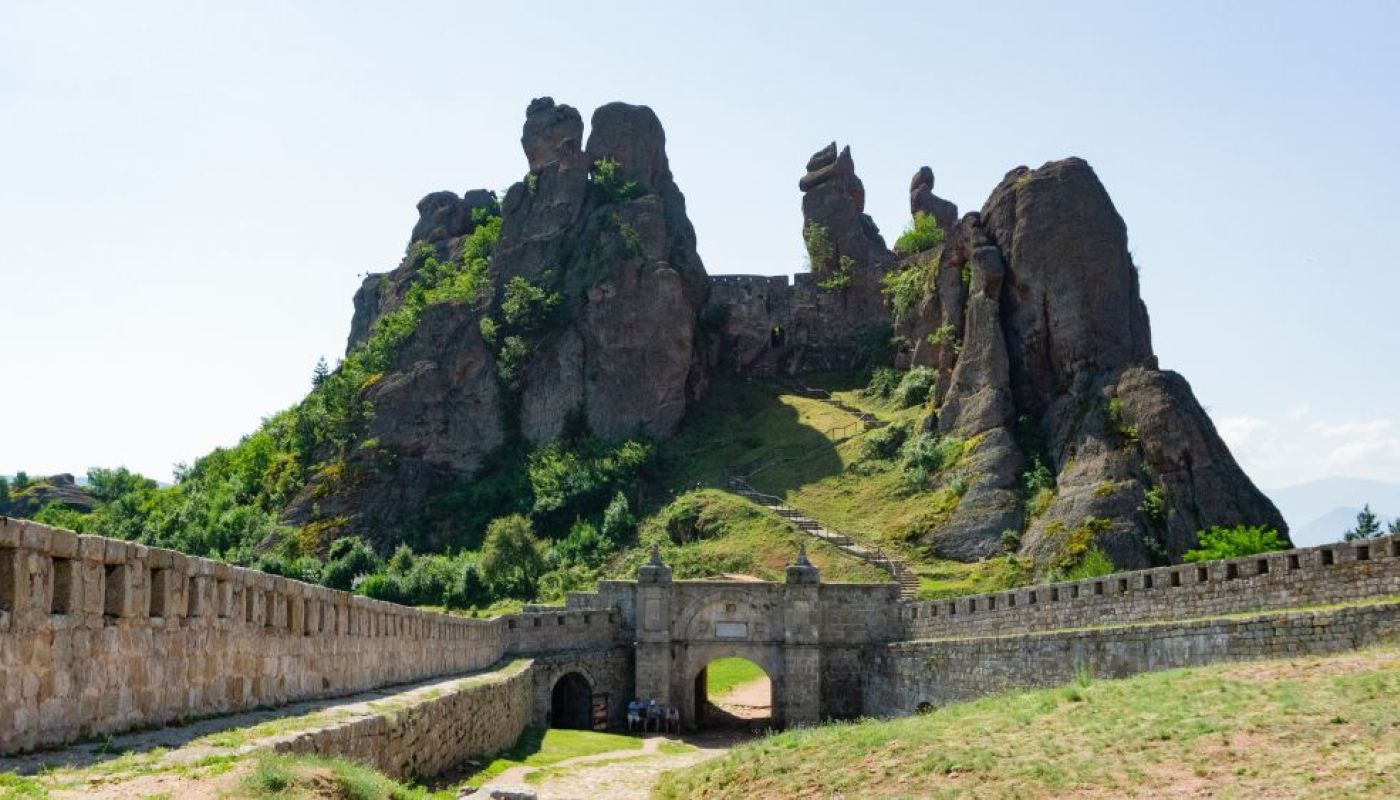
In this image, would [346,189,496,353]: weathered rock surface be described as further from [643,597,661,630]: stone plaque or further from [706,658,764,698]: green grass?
[643,597,661,630]: stone plaque

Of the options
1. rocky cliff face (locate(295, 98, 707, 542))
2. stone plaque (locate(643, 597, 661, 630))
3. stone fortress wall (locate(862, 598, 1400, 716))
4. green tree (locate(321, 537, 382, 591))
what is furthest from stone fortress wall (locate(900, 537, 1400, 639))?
rocky cliff face (locate(295, 98, 707, 542))

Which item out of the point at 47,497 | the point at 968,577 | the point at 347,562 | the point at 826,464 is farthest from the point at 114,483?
the point at 968,577

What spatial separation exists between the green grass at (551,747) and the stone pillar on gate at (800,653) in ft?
19.0

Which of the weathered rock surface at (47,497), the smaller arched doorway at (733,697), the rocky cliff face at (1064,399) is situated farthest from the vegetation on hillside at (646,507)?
the weathered rock surface at (47,497)

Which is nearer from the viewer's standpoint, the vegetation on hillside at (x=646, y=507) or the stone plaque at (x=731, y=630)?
the stone plaque at (x=731, y=630)

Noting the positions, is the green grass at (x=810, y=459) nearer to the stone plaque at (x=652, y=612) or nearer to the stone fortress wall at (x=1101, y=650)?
the stone plaque at (x=652, y=612)

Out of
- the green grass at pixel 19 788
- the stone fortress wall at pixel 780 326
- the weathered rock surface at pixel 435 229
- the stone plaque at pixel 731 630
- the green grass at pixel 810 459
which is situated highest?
the weathered rock surface at pixel 435 229

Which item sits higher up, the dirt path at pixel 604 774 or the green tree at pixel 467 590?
the green tree at pixel 467 590

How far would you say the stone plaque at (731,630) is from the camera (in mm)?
46438

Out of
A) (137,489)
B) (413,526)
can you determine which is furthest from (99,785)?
(137,489)

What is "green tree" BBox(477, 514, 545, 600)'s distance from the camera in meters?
59.2

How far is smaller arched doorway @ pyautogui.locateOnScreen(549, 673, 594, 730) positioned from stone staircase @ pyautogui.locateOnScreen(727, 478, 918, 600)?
34.0 ft

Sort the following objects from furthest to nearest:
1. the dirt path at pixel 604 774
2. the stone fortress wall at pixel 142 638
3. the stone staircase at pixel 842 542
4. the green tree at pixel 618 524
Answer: the green tree at pixel 618 524 → the stone staircase at pixel 842 542 → the dirt path at pixel 604 774 → the stone fortress wall at pixel 142 638

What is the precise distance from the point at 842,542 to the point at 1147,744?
39.3 m
